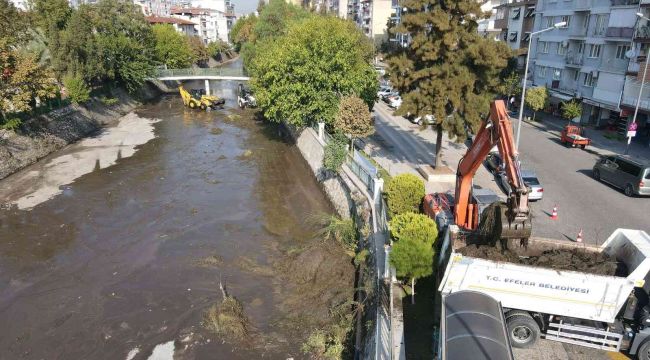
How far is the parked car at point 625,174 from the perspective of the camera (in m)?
22.5

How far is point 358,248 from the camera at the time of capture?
19844mm

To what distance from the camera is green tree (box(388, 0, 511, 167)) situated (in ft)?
72.7

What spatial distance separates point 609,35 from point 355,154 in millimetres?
26559

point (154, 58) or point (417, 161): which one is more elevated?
point (154, 58)

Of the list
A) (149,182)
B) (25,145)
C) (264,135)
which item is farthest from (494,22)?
(25,145)

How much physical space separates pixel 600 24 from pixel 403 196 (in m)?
31.4

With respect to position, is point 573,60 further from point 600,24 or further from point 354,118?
A: point 354,118

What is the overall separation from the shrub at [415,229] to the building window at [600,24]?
3332cm

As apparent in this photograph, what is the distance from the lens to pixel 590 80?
1582 inches

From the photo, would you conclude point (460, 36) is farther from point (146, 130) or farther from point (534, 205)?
point (146, 130)

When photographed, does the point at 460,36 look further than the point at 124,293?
Yes

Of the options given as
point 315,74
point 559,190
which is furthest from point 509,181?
point 315,74

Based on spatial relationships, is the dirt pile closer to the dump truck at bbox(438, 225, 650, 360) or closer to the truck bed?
the dump truck at bbox(438, 225, 650, 360)

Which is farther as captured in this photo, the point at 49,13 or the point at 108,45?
the point at 108,45
